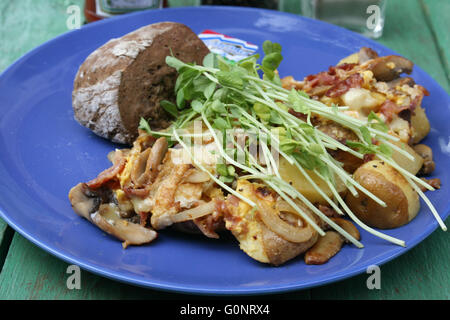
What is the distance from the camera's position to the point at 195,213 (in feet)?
7.75

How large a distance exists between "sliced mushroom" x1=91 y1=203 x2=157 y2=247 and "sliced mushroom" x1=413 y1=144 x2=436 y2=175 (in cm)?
142

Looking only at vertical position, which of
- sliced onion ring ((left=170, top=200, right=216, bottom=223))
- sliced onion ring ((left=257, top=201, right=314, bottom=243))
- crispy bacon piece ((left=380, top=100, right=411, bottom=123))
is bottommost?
sliced onion ring ((left=170, top=200, right=216, bottom=223))

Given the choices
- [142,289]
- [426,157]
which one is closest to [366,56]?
[426,157]

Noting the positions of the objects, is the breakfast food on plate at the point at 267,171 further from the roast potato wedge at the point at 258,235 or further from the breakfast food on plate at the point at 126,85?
the breakfast food on plate at the point at 126,85

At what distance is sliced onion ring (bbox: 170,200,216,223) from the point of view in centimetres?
236

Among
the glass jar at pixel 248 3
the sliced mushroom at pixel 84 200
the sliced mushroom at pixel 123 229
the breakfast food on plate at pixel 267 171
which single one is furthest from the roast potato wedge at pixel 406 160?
the glass jar at pixel 248 3

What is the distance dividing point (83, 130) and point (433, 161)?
1.94 meters

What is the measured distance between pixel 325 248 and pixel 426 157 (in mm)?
916

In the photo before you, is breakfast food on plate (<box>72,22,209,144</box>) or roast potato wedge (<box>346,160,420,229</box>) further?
breakfast food on plate (<box>72,22,209,144</box>)

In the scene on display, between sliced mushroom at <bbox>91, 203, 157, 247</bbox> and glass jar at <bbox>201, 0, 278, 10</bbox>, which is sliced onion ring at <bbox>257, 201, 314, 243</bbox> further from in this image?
glass jar at <bbox>201, 0, 278, 10</bbox>

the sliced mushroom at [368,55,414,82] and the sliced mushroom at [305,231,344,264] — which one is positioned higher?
the sliced mushroom at [368,55,414,82]

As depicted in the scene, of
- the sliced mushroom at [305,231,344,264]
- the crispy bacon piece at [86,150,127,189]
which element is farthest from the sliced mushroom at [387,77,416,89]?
the crispy bacon piece at [86,150,127,189]

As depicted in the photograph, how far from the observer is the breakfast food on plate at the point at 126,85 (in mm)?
3021

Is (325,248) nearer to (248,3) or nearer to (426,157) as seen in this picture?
(426,157)
